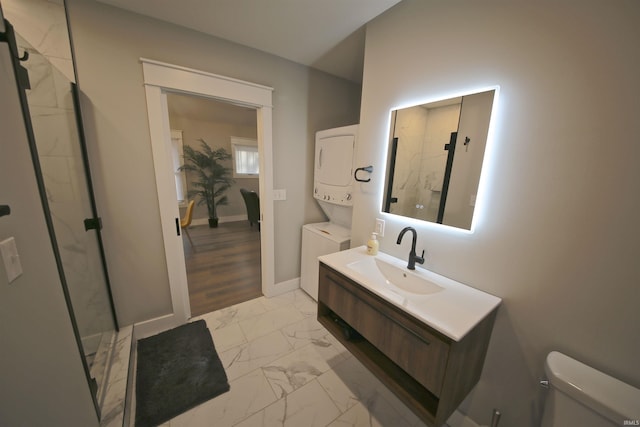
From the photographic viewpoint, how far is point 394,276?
1466 mm

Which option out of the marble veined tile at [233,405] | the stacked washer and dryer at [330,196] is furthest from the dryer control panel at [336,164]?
the marble veined tile at [233,405]

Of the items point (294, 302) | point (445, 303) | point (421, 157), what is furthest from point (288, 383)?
point (421, 157)

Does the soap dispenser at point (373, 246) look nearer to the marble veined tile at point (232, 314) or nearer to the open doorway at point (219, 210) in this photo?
the marble veined tile at point (232, 314)

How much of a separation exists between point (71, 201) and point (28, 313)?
2.94 feet

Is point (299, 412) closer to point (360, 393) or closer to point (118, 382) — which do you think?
point (360, 393)

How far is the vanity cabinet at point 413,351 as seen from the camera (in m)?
0.94

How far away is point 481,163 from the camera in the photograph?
3.66 feet

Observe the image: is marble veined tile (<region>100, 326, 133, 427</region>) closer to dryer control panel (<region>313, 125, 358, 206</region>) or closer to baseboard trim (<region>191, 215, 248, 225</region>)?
dryer control panel (<region>313, 125, 358, 206</region>)

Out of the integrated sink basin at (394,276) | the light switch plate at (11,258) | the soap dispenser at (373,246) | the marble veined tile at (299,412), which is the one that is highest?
the light switch plate at (11,258)

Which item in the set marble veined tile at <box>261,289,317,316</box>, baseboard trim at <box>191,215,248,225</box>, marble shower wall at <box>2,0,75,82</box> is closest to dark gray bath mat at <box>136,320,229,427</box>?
marble veined tile at <box>261,289,317,316</box>

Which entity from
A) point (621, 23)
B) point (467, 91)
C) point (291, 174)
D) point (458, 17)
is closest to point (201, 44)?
point (291, 174)

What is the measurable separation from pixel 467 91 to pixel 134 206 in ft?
7.80

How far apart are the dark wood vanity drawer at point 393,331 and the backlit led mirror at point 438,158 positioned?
61 centimetres

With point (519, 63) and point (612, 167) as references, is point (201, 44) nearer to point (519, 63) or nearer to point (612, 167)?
point (519, 63)
